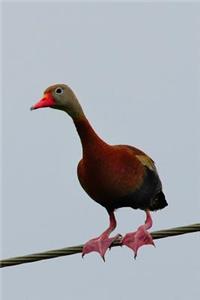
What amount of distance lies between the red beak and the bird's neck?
0.25 metres

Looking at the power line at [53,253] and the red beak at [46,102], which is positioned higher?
the red beak at [46,102]

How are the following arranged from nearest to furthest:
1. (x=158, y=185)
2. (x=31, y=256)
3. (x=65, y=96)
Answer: (x=31, y=256)
(x=65, y=96)
(x=158, y=185)

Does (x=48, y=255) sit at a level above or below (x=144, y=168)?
below

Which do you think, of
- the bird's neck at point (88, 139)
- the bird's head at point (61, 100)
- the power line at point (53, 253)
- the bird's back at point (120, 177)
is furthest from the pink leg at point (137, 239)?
the power line at point (53, 253)

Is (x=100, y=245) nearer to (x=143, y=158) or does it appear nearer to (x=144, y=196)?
(x=144, y=196)

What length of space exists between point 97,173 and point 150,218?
728 mm

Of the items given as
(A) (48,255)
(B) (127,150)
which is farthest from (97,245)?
(A) (48,255)

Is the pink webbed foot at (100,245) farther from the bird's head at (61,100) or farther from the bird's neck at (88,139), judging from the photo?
the bird's head at (61,100)

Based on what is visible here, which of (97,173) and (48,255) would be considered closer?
(48,255)

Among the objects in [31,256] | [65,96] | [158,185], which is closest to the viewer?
[31,256]

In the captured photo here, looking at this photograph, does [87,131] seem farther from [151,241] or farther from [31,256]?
[31,256]

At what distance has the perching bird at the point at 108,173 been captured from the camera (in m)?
7.16

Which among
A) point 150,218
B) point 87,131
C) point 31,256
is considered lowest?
point 31,256

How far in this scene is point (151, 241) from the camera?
729 centimetres
